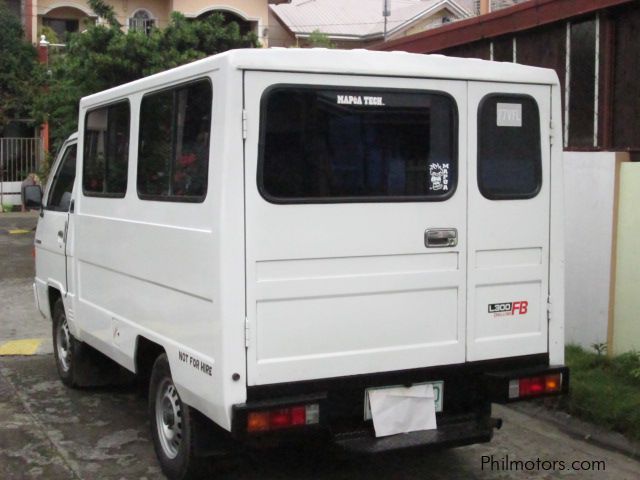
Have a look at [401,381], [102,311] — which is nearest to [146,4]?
[102,311]

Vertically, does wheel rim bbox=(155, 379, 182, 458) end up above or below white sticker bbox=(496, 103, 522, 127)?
below

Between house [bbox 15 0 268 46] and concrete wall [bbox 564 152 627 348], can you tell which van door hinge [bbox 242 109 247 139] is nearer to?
concrete wall [bbox 564 152 627 348]

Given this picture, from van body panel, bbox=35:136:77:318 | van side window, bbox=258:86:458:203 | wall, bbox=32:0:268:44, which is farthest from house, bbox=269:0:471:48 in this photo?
van side window, bbox=258:86:458:203

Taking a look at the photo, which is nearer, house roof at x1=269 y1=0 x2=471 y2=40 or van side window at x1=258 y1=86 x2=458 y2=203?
van side window at x1=258 y1=86 x2=458 y2=203

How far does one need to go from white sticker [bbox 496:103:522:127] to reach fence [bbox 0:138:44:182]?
2249cm

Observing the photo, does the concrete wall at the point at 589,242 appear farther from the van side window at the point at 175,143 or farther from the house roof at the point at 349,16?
the house roof at the point at 349,16

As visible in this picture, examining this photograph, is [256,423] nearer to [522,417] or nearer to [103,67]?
[522,417]

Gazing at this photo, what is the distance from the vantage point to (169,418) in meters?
5.20

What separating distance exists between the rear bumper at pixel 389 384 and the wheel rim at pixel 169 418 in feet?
2.76

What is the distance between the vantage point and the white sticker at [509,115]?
16.1 feet

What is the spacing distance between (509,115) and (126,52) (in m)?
11.5

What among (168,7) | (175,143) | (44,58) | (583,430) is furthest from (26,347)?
(168,7)

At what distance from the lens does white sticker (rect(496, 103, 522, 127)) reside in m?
4.91

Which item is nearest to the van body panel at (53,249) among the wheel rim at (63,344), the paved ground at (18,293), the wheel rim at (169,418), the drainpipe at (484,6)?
the wheel rim at (63,344)
